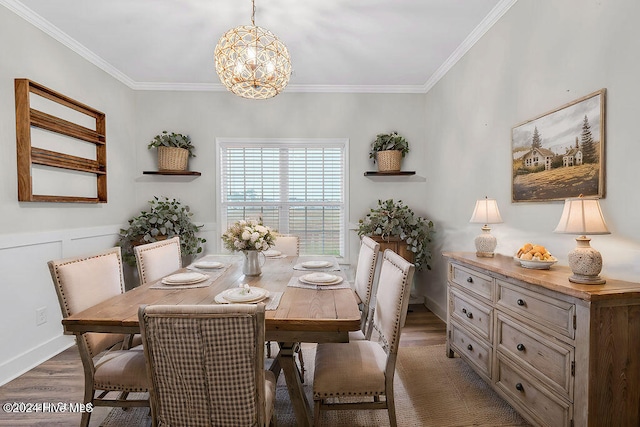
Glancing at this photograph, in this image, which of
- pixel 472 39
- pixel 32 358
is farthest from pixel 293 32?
pixel 32 358

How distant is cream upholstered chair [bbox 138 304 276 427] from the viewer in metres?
1.12

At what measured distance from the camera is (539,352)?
173 centimetres

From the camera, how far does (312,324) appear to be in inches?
57.0

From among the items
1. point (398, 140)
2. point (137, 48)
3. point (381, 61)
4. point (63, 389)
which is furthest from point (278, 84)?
point (63, 389)

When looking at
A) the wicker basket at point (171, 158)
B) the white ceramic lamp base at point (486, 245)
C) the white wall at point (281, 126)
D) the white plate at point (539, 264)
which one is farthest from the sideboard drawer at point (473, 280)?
the wicker basket at point (171, 158)

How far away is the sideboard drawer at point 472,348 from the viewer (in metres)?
2.21

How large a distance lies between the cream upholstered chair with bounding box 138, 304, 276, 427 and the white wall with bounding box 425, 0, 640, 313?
5.92 ft

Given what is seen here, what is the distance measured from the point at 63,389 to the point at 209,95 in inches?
130

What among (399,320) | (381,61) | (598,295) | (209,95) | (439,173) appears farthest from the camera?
(209,95)

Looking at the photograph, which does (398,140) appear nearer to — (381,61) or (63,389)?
(381,61)

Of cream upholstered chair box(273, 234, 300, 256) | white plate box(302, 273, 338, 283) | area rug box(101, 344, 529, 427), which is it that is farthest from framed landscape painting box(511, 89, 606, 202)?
cream upholstered chair box(273, 234, 300, 256)

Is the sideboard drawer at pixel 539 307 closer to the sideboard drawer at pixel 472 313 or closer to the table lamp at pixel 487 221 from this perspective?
the sideboard drawer at pixel 472 313

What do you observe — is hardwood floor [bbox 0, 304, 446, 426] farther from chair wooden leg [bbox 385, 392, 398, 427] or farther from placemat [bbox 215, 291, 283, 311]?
chair wooden leg [bbox 385, 392, 398, 427]

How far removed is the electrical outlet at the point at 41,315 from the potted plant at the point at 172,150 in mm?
1829
